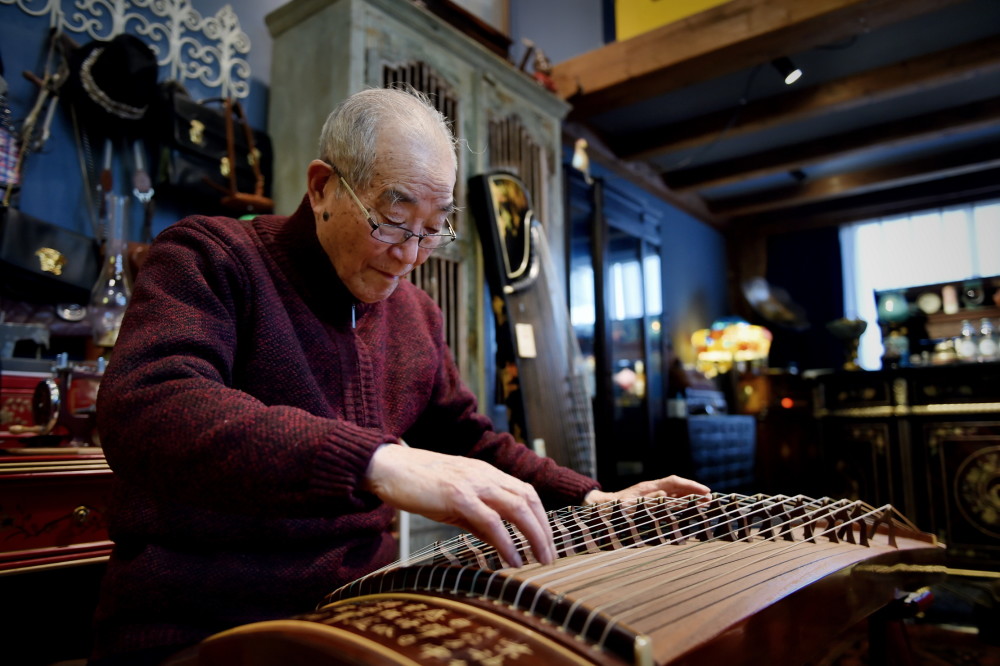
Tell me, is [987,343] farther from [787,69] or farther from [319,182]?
[319,182]

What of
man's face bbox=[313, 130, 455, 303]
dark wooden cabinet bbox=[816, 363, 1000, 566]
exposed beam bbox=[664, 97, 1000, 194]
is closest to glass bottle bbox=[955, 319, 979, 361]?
dark wooden cabinet bbox=[816, 363, 1000, 566]

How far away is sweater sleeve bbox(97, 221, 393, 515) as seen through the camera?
2.25 ft

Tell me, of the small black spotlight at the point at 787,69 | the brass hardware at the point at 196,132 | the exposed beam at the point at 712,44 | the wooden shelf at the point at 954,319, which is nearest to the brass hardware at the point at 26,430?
the brass hardware at the point at 196,132

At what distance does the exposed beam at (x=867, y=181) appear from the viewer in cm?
591

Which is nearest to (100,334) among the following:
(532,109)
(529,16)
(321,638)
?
(321,638)

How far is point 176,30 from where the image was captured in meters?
2.53

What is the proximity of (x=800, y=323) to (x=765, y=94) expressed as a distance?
2.86 m

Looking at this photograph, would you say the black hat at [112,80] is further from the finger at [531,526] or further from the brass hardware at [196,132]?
the finger at [531,526]

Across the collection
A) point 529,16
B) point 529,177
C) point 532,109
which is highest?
point 529,16

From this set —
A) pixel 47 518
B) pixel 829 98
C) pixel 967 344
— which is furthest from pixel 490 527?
pixel 967 344

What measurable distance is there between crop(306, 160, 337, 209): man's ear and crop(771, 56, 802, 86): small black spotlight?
3.78 m

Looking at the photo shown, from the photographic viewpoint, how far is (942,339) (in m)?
4.89

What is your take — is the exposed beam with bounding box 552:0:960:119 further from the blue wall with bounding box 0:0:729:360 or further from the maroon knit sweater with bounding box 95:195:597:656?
the maroon knit sweater with bounding box 95:195:597:656

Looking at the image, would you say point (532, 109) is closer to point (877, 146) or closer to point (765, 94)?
point (765, 94)
